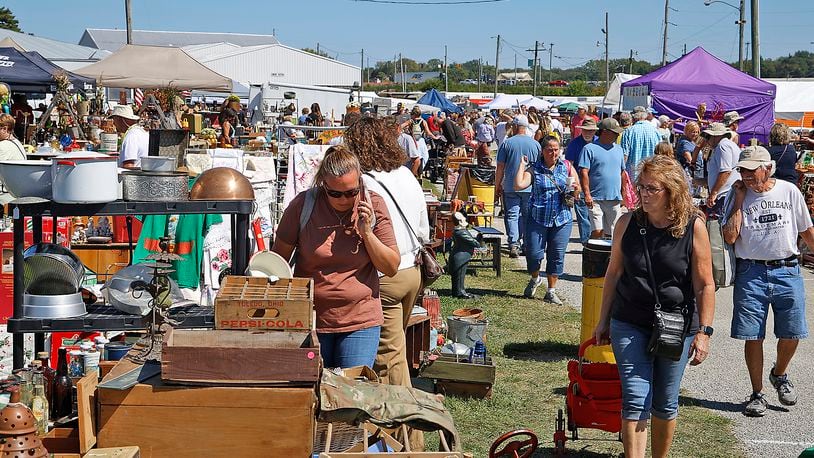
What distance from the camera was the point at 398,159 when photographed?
17.7ft

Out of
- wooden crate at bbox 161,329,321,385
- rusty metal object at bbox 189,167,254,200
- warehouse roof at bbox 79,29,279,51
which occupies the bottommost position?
wooden crate at bbox 161,329,321,385

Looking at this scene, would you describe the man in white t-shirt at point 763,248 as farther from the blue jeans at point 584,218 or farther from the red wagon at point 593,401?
the blue jeans at point 584,218

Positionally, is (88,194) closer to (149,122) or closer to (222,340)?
(222,340)

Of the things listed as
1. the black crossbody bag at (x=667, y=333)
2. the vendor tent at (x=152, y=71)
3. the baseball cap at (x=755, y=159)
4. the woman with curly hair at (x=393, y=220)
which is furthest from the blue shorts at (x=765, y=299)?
the vendor tent at (x=152, y=71)

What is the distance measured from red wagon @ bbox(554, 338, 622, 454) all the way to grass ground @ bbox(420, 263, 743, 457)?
277mm

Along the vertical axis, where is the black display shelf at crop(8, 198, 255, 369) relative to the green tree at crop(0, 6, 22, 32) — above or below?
below

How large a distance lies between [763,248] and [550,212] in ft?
11.2

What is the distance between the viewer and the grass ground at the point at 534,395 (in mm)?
6070

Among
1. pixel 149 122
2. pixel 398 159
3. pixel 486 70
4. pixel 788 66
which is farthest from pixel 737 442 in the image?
pixel 486 70

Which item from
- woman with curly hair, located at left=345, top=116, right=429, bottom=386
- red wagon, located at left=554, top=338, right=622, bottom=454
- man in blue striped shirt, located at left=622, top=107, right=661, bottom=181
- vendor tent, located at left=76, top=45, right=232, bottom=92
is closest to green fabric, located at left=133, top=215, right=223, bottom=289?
woman with curly hair, located at left=345, top=116, right=429, bottom=386

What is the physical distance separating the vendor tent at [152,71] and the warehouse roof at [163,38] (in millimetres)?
54279

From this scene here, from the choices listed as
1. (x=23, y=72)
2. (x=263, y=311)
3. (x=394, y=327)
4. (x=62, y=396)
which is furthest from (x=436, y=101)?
(x=263, y=311)

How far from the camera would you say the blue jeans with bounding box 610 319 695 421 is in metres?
4.96

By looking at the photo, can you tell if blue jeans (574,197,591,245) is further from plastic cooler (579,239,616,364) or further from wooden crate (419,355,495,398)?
wooden crate (419,355,495,398)
